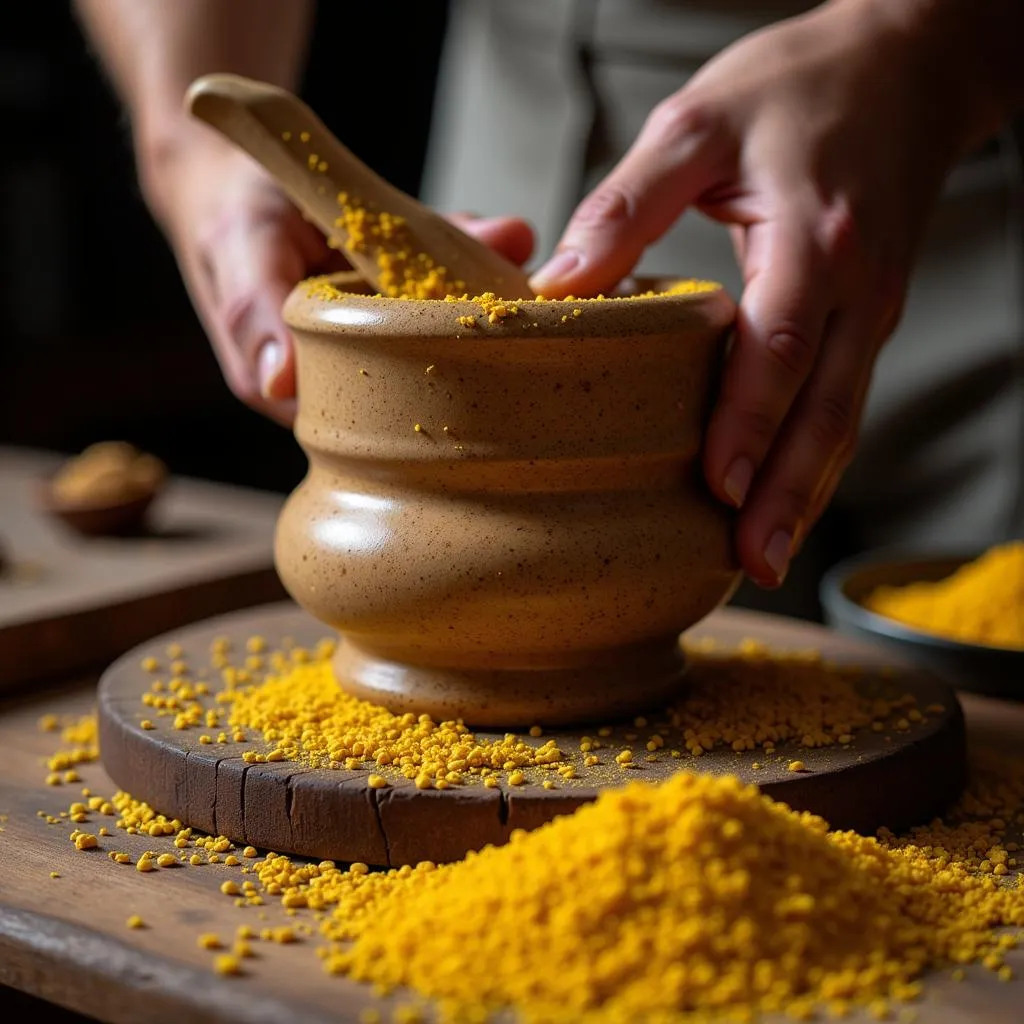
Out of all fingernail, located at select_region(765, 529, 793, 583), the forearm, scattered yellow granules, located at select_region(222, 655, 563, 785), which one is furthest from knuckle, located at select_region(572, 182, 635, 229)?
the forearm

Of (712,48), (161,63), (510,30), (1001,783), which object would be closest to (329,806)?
(1001,783)

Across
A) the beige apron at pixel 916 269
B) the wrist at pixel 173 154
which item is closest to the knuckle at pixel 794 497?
the wrist at pixel 173 154

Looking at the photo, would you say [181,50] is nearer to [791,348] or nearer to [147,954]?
[791,348]

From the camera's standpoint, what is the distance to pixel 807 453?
0.97 m

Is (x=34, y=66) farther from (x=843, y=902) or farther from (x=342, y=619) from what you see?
(x=843, y=902)

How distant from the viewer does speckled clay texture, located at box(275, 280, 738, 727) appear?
2.81ft

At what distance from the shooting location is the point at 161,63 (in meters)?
1.45

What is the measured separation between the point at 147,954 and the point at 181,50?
1002 millimetres

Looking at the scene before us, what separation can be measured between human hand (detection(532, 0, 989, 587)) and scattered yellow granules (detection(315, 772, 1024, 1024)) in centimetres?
29

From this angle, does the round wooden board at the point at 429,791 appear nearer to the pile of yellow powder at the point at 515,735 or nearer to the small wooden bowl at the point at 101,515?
the pile of yellow powder at the point at 515,735

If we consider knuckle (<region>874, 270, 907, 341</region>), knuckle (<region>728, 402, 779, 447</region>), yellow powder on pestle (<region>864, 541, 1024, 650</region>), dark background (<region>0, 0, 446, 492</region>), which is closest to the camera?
knuckle (<region>728, 402, 779, 447</region>)

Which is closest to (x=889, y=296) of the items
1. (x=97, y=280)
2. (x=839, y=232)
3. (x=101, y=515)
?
(x=839, y=232)

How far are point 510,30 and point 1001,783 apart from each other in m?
1.08

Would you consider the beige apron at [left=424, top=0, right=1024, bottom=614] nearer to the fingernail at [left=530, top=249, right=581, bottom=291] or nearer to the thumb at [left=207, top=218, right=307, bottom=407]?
the thumb at [left=207, top=218, right=307, bottom=407]
